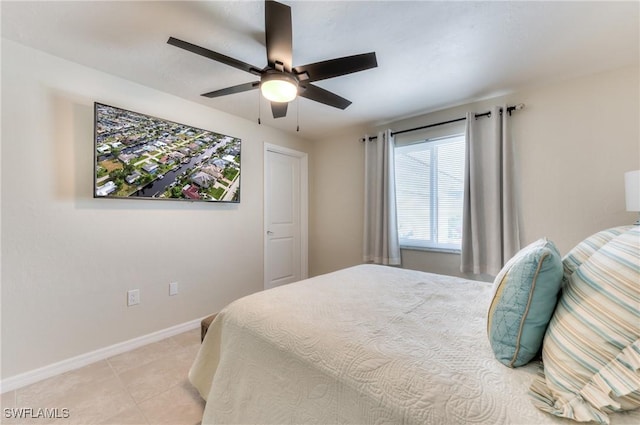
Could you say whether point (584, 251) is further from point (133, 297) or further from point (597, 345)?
point (133, 297)

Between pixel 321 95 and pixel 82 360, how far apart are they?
8.83 ft

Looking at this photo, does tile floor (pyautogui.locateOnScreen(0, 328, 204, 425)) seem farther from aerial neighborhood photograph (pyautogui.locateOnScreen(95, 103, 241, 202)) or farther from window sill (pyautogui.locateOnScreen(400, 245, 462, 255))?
window sill (pyautogui.locateOnScreen(400, 245, 462, 255))

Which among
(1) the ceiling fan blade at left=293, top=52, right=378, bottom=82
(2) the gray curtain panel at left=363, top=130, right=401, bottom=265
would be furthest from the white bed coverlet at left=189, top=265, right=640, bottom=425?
(2) the gray curtain panel at left=363, top=130, right=401, bottom=265

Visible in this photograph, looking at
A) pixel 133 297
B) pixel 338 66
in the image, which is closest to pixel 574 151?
pixel 338 66

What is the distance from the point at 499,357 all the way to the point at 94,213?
2.73m

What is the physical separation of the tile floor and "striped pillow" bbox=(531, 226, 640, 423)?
171 centimetres

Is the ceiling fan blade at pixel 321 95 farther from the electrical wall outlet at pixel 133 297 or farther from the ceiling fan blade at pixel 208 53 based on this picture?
the electrical wall outlet at pixel 133 297

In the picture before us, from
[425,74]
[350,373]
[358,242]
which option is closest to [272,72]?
[425,74]

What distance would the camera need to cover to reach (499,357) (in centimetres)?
87

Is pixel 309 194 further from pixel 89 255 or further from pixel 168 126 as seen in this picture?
pixel 89 255

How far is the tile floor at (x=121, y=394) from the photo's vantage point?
151 centimetres

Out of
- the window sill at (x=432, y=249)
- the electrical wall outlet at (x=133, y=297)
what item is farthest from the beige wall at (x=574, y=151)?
the electrical wall outlet at (x=133, y=297)

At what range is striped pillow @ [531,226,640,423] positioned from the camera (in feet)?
2.10

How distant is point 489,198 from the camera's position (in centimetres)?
257
